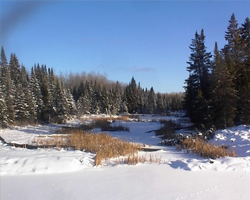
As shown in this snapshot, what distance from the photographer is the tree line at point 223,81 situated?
17.0 m

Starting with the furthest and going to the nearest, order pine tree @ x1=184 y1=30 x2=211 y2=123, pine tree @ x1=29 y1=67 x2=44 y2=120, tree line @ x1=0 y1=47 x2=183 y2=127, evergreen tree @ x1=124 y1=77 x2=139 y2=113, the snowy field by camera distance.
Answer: evergreen tree @ x1=124 y1=77 x2=139 y2=113 → pine tree @ x1=29 y1=67 x2=44 y2=120 → tree line @ x1=0 y1=47 x2=183 y2=127 → pine tree @ x1=184 y1=30 x2=211 y2=123 → the snowy field

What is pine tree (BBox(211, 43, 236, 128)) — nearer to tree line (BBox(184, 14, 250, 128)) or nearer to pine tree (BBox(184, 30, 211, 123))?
tree line (BBox(184, 14, 250, 128))

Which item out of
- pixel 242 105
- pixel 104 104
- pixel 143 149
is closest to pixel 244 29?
pixel 242 105

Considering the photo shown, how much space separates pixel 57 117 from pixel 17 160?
27.4 meters

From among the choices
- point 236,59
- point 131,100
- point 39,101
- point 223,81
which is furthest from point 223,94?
point 131,100

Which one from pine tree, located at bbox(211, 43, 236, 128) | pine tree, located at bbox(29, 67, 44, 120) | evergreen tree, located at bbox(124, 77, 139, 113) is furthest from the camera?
evergreen tree, located at bbox(124, 77, 139, 113)

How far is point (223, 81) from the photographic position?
17062 millimetres

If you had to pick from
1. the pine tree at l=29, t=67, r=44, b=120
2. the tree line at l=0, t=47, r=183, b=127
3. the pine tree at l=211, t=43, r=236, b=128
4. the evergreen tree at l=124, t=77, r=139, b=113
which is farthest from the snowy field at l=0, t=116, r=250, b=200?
the evergreen tree at l=124, t=77, r=139, b=113

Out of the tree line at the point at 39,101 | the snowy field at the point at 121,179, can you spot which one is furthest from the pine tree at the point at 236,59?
the tree line at the point at 39,101

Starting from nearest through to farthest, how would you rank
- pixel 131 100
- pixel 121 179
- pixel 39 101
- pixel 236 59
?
1. pixel 121 179
2. pixel 236 59
3. pixel 39 101
4. pixel 131 100

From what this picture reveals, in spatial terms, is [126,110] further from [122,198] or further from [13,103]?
[122,198]

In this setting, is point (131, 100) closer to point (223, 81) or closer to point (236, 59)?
point (236, 59)

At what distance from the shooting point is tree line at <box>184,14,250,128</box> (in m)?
17.0

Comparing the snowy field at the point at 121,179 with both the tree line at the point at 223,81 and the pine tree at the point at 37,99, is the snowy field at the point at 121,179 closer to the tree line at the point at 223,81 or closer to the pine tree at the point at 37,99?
the tree line at the point at 223,81
